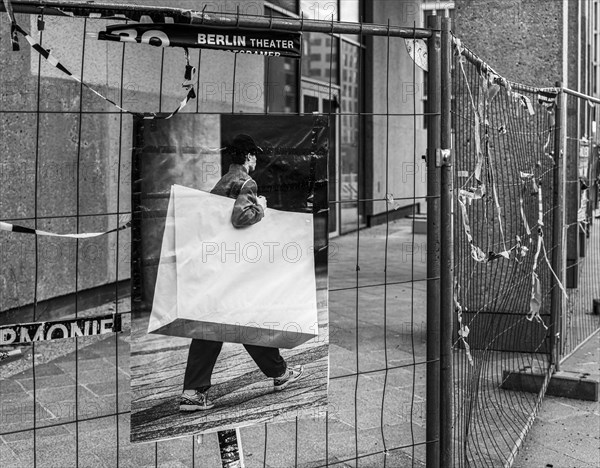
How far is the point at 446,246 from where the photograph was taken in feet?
10.3

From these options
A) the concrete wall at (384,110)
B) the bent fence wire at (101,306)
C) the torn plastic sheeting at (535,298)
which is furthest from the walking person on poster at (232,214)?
the concrete wall at (384,110)

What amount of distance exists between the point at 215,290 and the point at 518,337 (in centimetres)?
406

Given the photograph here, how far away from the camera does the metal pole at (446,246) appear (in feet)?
10.1

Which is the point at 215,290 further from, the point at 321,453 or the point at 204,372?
the point at 321,453

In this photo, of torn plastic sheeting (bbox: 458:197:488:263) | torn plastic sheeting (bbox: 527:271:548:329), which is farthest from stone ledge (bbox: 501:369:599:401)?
torn plastic sheeting (bbox: 458:197:488:263)

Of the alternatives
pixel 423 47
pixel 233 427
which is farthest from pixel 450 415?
pixel 423 47

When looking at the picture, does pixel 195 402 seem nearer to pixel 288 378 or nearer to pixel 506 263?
pixel 288 378

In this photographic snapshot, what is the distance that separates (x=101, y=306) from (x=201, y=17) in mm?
5238

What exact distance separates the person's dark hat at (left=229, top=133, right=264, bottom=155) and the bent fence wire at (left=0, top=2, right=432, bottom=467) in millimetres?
630

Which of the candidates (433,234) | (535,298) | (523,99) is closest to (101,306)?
(535,298)

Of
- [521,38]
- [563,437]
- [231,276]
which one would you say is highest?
[521,38]

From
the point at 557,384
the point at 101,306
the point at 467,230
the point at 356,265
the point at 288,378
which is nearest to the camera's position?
the point at 288,378

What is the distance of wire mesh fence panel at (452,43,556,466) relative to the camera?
4.02 metres

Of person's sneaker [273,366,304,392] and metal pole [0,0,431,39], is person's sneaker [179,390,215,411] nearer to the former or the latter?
person's sneaker [273,366,304,392]
